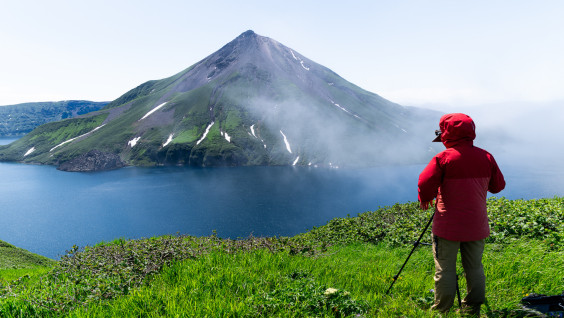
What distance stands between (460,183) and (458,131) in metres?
0.86

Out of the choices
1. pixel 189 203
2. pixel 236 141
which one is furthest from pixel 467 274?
pixel 236 141

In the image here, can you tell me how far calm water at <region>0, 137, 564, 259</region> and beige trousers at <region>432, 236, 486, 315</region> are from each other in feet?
145

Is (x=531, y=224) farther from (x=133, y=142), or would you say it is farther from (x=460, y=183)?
(x=133, y=142)

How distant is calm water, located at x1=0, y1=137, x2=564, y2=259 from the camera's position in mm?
52125

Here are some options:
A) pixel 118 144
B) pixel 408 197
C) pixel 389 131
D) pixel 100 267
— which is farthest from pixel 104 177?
pixel 389 131

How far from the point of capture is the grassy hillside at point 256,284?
4.12 meters

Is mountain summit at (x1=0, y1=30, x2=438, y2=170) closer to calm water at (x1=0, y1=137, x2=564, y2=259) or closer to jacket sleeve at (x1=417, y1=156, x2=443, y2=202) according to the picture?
calm water at (x1=0, y1=137, x2=564, y2=259)

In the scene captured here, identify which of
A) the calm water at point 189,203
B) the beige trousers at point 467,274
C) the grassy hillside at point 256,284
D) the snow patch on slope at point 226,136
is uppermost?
the snow patch on slope at point 226,136

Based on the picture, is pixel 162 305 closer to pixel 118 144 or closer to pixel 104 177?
pixel 104 177

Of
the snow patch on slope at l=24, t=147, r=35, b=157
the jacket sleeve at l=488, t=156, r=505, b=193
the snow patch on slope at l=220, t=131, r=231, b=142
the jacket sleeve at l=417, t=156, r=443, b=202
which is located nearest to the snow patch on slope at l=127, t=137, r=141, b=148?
the snow patch on slope at l=220, t=131, r=231, b=142

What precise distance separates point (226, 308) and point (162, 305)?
3.80 feet

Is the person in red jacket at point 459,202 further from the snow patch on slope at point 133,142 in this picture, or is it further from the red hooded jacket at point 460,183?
the snow patch on slope at point 133,142

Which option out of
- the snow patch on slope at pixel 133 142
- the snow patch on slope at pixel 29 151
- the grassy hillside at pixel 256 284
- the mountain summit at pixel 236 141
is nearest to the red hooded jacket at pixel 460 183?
the grassy hillside at pixel 256 284

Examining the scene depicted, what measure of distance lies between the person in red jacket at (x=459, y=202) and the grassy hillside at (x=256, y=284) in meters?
0.54
